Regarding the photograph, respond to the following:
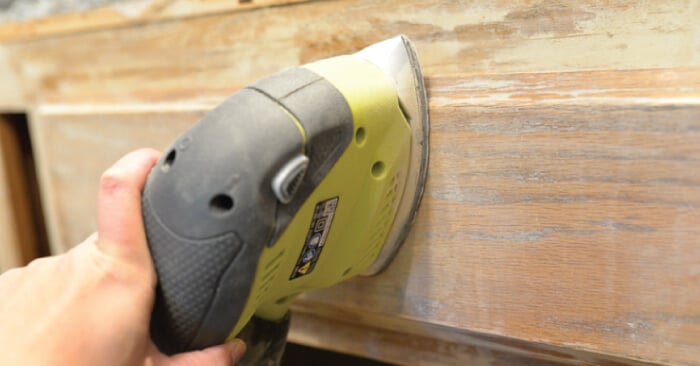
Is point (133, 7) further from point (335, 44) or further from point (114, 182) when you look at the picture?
point (114, 182)

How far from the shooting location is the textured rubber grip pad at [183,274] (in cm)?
46

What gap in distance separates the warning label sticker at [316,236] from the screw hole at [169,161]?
135mm

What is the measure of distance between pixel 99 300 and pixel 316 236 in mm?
199

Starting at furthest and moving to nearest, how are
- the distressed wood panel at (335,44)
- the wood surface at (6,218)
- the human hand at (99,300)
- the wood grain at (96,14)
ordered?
the wood surface at (6,218), the wood grain at (96,14), the distressed wood panel at (335,44), the human hand at (99,300)

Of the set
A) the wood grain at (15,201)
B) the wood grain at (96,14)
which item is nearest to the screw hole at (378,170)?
the wood grain at (96,14)

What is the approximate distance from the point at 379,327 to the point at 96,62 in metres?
0.65

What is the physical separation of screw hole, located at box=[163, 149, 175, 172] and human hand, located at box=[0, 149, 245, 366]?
0.04m

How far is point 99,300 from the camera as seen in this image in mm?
465

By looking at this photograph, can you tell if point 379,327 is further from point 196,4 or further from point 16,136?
point 16,136

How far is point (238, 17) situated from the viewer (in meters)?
0.77

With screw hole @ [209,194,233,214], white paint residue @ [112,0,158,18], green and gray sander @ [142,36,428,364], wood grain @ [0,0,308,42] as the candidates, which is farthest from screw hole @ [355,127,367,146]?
white paint residue @ [112,0,158,18]

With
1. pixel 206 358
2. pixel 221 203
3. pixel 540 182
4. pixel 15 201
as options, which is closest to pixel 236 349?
pixel 206 358

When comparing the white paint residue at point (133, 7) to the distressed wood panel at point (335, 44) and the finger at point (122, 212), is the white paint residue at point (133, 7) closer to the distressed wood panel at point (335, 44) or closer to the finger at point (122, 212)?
the distressed wood panel at point (335, 44)

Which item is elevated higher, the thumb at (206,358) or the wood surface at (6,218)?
the thumb at (206,358)
